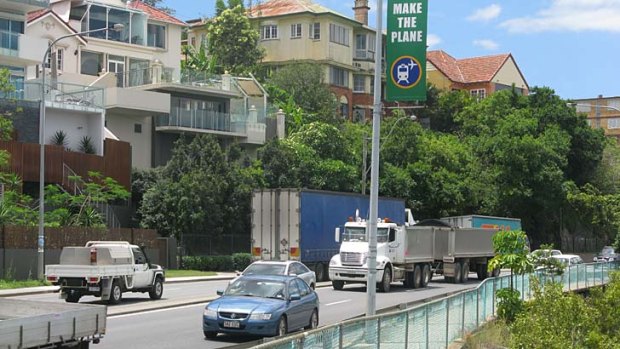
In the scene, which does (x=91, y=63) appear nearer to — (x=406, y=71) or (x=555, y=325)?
(x=406, y=71)

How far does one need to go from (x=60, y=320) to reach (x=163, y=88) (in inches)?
1918

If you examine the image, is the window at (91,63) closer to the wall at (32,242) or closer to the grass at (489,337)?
the wall at (32,242)

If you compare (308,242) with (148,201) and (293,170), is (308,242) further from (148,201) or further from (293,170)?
(293,170)

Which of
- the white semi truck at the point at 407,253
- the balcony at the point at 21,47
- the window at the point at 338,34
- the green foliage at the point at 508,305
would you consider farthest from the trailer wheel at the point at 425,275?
the window at the point at 338,34

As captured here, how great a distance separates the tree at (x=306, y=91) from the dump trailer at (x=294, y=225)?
3140 centimetres

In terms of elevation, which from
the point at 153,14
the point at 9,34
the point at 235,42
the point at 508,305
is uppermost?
the point at 153,14

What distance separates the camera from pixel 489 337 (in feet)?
68.4

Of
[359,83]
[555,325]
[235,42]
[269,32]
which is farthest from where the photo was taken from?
[359,83]

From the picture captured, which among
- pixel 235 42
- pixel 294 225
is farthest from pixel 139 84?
pixel 294 225

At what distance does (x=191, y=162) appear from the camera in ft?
170

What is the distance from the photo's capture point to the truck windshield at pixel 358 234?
116 ft

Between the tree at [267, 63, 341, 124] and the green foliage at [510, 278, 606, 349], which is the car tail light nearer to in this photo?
the green foliage at [510, 278, 606, 349]

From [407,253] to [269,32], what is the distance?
50.3 metres

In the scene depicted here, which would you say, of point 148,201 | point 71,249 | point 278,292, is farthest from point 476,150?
point 278,292
